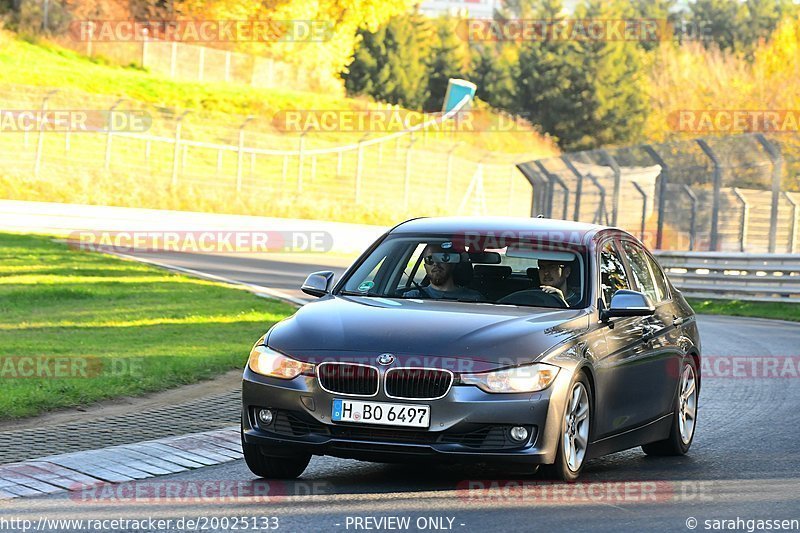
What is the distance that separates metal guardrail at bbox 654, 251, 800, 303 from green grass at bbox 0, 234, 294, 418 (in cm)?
1003

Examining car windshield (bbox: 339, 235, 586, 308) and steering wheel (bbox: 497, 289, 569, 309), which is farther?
car windshield (bbox: 339, 235, 586, 308)

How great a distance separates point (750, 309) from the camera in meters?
26.6

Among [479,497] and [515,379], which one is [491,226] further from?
[479,497]

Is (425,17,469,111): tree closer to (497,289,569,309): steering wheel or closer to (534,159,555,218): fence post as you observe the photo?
(534,159,555,218): fence post

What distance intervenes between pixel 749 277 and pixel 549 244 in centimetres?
1893

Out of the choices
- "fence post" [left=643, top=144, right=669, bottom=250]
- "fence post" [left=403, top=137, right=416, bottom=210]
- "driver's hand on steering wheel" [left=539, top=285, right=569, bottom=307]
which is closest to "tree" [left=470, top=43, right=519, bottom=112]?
"fence post" [left=403, top=137, right=416, bottom=210]

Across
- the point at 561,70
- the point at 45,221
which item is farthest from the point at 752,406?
the point at 561,70

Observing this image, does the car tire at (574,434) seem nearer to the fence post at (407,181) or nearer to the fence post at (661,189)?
the fence post at (661,189)

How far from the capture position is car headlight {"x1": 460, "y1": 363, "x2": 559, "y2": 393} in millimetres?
7516

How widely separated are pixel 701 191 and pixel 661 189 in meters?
1.40

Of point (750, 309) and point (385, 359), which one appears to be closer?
point (385, 359)

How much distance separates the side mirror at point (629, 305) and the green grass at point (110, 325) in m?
4.20

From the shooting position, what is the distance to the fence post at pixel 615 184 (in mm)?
29750

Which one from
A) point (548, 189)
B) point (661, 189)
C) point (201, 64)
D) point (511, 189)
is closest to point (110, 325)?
point (661, 189)
